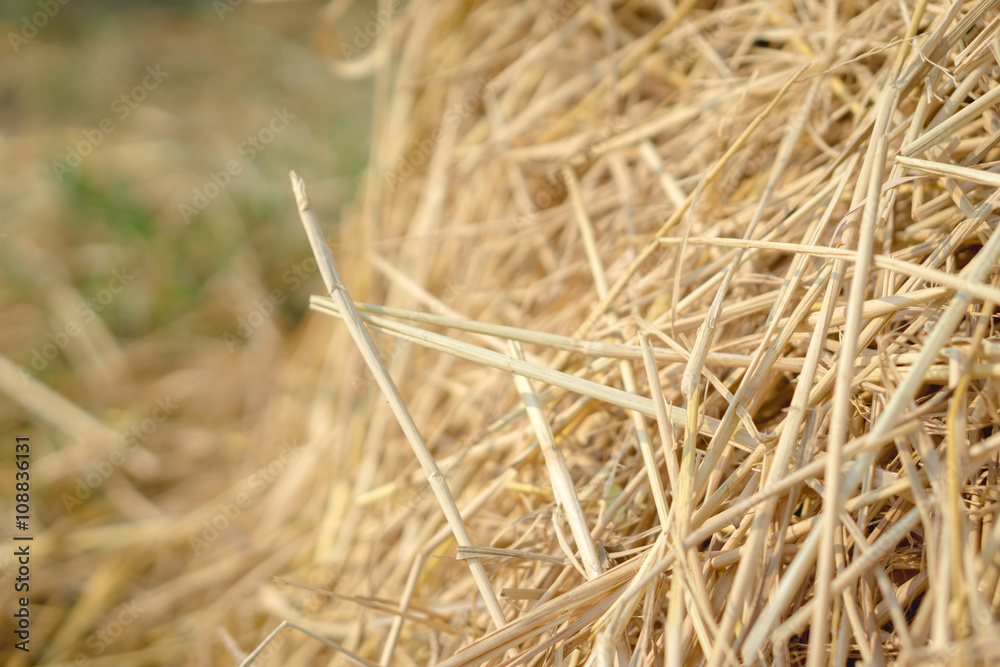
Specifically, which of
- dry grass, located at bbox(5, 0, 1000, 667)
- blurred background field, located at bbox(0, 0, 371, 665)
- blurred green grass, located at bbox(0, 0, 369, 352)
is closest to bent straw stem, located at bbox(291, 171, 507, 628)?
dry grass, located at bbox(5, 0, 1000, 667)

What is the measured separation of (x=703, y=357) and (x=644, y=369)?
13 centimetres

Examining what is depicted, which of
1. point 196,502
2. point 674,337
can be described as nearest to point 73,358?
point 196,502

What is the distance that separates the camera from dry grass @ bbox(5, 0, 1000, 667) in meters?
0.44

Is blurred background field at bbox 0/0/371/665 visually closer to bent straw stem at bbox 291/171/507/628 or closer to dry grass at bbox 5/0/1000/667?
dry grass at bbox 5/0/1000/667

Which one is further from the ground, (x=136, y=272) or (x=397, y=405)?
(x=397, y=405)

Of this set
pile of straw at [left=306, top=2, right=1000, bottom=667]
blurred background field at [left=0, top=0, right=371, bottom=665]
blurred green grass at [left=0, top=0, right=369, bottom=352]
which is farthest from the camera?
blurred green grass at [left=0, top=0, right=369, bottom=352]

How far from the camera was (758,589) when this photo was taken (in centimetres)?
45

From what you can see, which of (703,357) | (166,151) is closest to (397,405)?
(703,357)

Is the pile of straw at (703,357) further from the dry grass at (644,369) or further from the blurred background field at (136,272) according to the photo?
the blurred background field at (136,272)

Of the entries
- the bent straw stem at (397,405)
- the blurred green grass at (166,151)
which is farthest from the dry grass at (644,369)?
the blurred green grass at (166,151)

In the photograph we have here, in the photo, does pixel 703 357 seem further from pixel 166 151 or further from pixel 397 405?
pixel 166 151

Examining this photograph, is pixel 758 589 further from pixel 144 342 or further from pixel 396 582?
pixel 144 342

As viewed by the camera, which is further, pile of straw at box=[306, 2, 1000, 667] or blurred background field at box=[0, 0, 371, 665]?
blurred background field at box=[0, 0, 371, 665]

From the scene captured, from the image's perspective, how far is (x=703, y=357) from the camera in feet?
1.64
